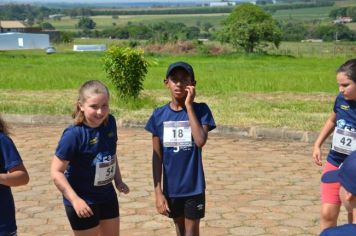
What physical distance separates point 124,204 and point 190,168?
2.85 m

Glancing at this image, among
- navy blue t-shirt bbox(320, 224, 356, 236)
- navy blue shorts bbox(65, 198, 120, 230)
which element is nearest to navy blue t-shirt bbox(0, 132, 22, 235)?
navy blue shorts bbox(65, 198, 120, 230)

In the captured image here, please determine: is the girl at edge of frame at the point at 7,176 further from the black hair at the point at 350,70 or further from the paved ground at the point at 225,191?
the black hair at the point at 350,70

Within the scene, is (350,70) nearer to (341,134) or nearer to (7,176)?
(341,134)

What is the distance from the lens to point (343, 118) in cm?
549

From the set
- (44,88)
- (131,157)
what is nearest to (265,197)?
(131,157)

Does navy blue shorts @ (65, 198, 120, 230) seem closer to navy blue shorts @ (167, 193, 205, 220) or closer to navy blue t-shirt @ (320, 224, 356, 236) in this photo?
navy blue shorts @ (167, 193, 205, 220)

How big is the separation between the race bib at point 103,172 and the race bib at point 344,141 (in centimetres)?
196

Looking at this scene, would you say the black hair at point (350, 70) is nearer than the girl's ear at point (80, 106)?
No

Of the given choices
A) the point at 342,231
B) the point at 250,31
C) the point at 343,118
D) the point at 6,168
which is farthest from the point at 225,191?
the point at 250,31

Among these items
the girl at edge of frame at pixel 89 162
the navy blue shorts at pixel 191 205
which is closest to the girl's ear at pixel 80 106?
the girl at edge of frame at pixel 89 162

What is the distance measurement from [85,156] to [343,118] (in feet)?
7.45

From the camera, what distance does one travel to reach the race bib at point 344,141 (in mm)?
5301

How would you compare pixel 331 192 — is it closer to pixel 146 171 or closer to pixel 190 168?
pixel 190 168

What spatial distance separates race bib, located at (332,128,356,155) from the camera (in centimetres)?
530
